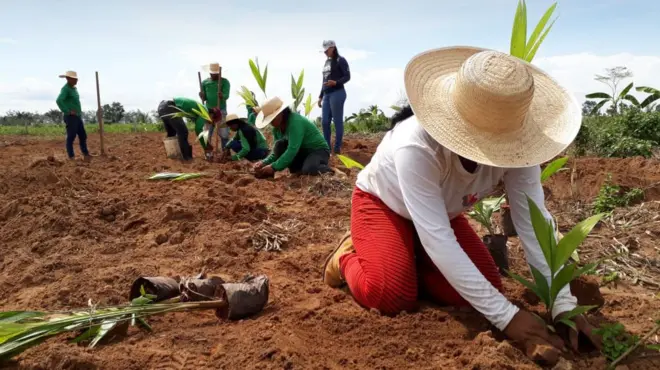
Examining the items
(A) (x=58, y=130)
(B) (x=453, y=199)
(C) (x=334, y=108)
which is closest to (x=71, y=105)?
(C) (x=334, y=108)

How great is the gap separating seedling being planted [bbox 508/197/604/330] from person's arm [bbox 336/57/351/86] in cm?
465

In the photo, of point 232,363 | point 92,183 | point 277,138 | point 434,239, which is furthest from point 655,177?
point 92,183

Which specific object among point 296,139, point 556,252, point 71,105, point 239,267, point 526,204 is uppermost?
point 71,105

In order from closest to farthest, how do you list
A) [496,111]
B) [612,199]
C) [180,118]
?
[496,111] < [612,199] < [180,118]

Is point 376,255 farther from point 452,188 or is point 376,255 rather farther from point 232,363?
point 232,363

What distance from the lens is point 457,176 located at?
5.83 feet

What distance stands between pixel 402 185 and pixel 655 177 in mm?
3602

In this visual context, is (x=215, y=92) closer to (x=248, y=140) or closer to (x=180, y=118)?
(x=180, y=118)

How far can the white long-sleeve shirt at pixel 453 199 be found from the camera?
158 cm

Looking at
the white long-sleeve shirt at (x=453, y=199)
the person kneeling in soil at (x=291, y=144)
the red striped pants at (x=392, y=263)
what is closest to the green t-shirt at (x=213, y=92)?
the person kneeling in soil at (x=291, y=144)

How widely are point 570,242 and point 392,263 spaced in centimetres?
62

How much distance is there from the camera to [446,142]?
1.52 metres

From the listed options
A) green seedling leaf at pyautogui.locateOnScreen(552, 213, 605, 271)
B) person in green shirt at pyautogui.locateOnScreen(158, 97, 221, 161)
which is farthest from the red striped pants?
person in green shirt at pyautogui.locateOnScreen(158, 97, 221, 161)

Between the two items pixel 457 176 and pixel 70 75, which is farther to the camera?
pixel 70 75
